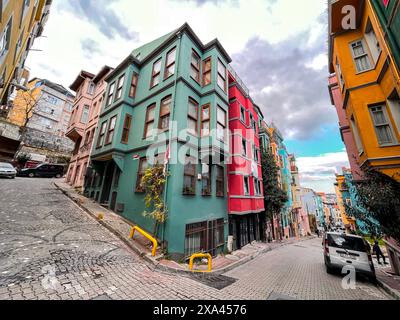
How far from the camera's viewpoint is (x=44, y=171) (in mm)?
23328

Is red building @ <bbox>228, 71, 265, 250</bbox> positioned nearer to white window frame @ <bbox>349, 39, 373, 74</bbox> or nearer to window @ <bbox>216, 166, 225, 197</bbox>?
window @ <bbox>216, 166, 225, 197</bbox>

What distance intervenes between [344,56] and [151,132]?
1118 centimetres

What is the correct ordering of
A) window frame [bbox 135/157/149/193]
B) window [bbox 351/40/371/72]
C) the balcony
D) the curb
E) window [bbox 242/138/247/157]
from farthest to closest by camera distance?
1. the balcony
2. window [bbox 242/138/247/157]
3. window frame [bbox 135/157/149/193]
4. window [bbox 351/40/371/72]
5. the curb

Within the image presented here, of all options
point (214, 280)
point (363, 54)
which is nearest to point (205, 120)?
point (214, 280)

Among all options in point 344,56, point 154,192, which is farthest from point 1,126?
point 344,56

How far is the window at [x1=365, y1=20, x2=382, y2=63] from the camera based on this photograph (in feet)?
24.1

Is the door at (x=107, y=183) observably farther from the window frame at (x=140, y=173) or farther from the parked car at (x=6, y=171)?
the parked car at (x=6, y=171)

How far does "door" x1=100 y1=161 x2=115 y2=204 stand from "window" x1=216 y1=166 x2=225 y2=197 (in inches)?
328

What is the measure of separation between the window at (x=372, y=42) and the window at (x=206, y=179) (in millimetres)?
9452

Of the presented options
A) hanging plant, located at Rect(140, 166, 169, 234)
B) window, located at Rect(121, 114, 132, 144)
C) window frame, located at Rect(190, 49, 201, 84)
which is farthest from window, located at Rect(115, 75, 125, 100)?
hanging plant, located at Rect(140, 166, 169, 234)

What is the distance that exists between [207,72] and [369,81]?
8.61 metres

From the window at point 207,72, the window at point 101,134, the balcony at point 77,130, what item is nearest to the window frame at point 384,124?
the window at point 207,72

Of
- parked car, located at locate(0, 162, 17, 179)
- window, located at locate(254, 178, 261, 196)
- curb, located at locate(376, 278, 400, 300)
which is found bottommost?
curb, located at locate(376, 278, 400, 300)
